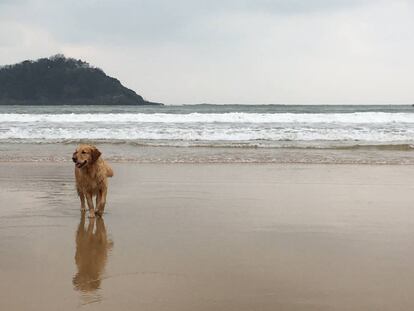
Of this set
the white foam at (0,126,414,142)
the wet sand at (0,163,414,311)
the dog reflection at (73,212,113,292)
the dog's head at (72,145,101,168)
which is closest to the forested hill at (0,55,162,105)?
the white foam at (0,126,414,142)

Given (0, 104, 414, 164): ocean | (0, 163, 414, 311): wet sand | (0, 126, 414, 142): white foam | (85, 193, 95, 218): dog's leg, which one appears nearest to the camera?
(0, 163, 414, 311): wet sand

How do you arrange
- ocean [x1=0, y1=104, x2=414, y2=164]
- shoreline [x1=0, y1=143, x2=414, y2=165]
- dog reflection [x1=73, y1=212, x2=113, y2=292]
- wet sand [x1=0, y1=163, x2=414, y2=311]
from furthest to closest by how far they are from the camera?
ocean [x1=0, y1=104, x2=414, y2=164] → shoreline [x1=0, y1=143, x2=414, y2=165] → dog reflection [x1=73, y1=212, x2=113, y2=292] → wet sand [x1=0, y1=163, x2=414, y2=311]

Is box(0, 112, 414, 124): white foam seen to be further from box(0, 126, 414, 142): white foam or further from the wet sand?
the wet sand

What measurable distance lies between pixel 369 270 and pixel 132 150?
9565 mm

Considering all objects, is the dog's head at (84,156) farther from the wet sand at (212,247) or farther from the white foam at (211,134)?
the white foam at (211,134)

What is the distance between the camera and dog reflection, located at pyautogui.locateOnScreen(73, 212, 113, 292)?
109 inches

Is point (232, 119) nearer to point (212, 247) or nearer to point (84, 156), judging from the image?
point (84, 156)

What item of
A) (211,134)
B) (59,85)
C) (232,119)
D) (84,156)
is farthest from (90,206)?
(59,85)

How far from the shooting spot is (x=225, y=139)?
15.6 metres

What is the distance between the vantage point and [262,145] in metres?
13.3

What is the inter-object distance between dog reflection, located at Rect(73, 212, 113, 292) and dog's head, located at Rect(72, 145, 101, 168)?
0.55 meters

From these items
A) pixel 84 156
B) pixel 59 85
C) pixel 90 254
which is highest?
pixel 59 85

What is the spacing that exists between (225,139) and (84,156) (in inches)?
441

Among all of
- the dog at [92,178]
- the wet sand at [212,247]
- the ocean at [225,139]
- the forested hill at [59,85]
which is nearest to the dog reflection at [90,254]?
the wet sand at [212,247]
